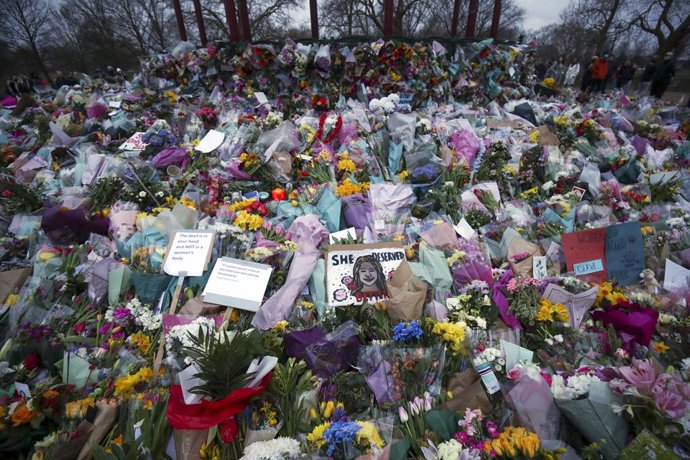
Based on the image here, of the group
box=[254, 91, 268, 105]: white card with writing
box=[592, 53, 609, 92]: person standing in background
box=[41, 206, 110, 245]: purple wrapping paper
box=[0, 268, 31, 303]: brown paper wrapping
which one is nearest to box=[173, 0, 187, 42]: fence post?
box=[254, 91, 268, 105]: white card with writing

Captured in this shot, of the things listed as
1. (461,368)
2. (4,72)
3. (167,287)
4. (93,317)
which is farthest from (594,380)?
(4,72)

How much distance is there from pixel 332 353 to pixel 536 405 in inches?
41.2

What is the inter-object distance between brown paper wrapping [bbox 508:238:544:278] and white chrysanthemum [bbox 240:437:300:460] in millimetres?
2031

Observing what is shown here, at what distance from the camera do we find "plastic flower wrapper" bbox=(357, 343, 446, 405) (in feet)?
5.93

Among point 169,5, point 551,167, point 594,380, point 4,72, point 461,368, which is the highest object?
point 169,5

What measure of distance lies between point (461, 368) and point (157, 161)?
4.18m

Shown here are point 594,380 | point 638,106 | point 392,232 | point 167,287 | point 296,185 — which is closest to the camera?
point 594,380

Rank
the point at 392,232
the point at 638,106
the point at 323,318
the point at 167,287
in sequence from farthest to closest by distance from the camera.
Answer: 1. the point at 638,106
2. the point at 392,232
3. the point at 167,287
4. the point at 323,318

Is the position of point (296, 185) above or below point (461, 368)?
above

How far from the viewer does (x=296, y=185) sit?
4047 millimetres

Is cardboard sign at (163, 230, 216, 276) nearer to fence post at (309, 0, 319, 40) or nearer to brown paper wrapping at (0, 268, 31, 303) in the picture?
brown paper wrapping at (0, 268, 31, 303)

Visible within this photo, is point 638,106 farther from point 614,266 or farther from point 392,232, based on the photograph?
point 392,232

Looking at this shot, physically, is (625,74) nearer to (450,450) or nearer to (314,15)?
(314,15)

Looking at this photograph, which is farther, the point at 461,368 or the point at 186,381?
the point at 461,368
